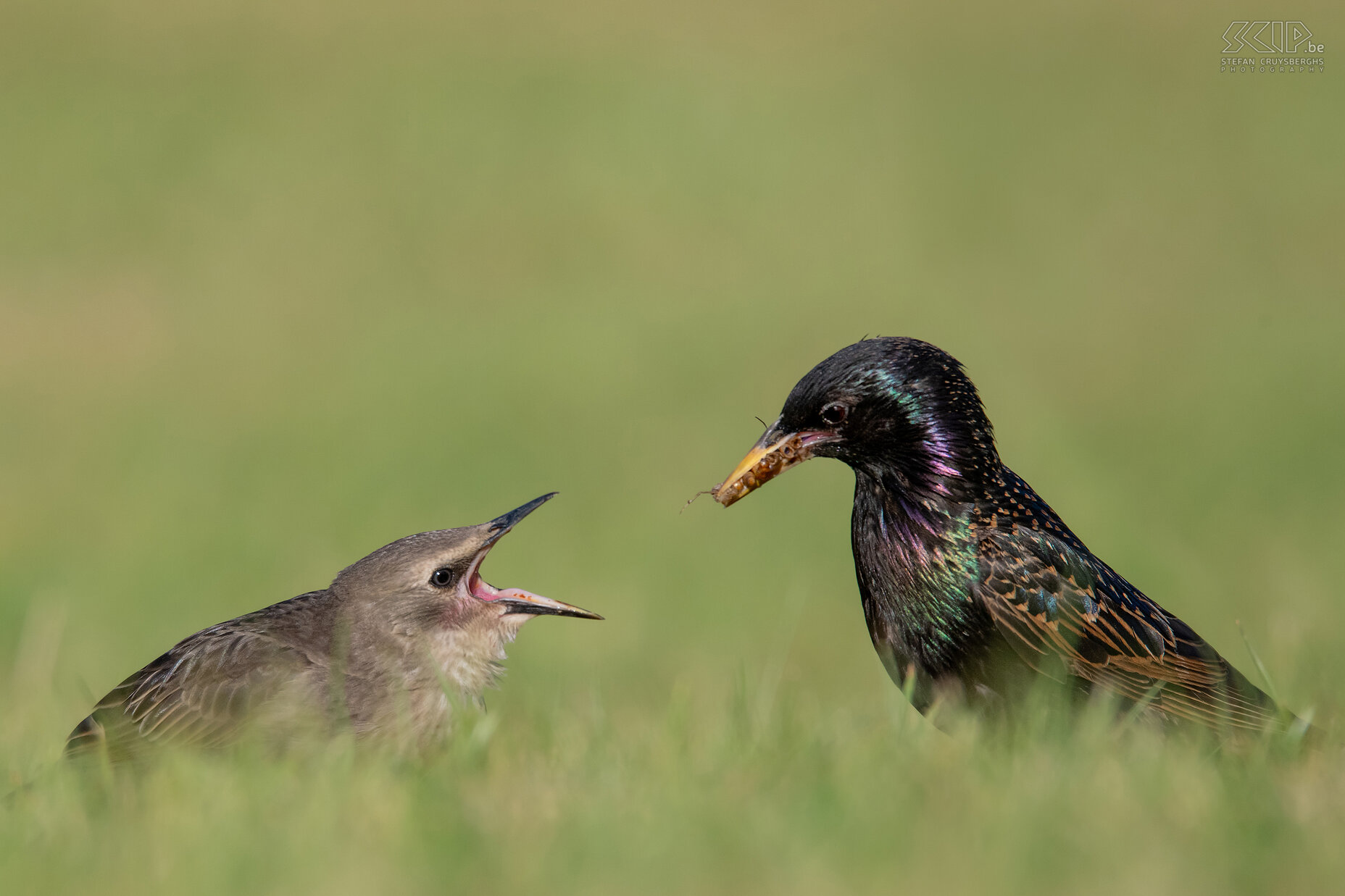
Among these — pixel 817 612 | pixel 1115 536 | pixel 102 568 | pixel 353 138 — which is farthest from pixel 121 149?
pixel 1115 536

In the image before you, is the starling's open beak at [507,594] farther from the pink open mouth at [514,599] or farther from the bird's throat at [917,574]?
the bird's throat at [917,574]

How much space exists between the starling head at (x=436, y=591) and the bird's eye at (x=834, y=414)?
107 cm

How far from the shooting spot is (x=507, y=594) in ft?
20.1

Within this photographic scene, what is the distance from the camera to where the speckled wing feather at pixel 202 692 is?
18.3 ft

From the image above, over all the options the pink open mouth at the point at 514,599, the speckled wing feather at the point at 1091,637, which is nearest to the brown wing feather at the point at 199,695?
the pink open mouth at the point at 514,599

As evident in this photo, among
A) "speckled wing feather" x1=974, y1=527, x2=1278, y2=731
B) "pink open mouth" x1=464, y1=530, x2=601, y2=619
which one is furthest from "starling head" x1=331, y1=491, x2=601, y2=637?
"speckled wing feather" x1=974, y1=527, x2=1278, y2=731

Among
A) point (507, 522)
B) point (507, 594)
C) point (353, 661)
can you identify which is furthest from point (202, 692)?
point (507, 522)

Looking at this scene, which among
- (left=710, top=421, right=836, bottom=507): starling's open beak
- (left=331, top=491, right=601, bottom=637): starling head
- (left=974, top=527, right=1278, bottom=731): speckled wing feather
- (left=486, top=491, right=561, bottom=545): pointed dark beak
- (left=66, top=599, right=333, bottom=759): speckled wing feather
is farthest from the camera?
(left=486, top=491, right=561, bottom=545): pointed dark beak

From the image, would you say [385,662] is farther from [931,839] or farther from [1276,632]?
[1276,632]

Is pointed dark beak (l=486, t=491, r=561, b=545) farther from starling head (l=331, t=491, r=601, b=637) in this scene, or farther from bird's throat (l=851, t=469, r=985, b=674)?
bird's throat (l=851, t=469, r=985, b=674)

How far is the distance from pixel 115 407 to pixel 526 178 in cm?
645

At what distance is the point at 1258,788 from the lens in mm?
4098

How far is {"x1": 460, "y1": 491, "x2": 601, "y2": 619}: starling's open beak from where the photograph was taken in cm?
597

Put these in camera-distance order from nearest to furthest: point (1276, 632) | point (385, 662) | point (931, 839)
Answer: point (931, 839), point (385, 662), point (1276, 632)
